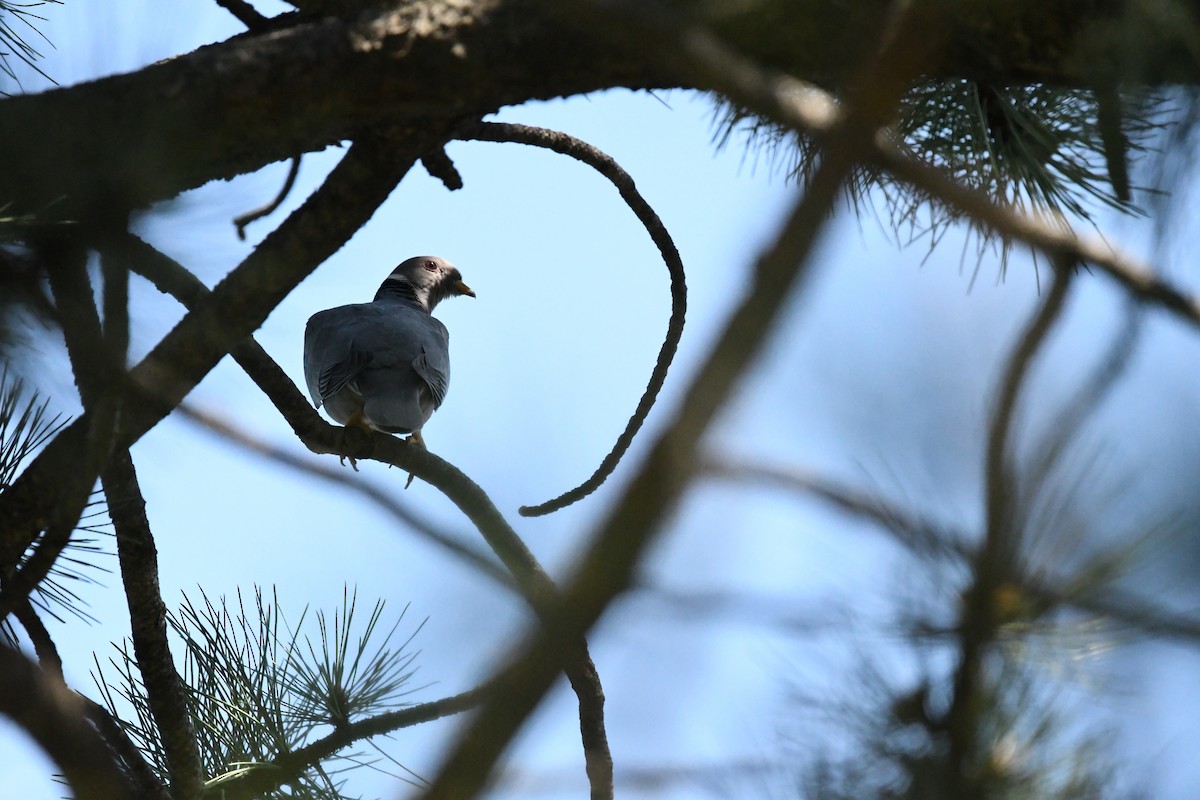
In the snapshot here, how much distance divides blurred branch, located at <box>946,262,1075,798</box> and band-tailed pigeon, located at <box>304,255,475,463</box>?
2.76 meters

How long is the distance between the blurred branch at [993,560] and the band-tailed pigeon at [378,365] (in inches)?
109

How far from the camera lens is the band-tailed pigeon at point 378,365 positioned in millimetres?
3764

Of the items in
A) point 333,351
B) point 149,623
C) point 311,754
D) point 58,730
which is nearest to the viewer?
point 58,730

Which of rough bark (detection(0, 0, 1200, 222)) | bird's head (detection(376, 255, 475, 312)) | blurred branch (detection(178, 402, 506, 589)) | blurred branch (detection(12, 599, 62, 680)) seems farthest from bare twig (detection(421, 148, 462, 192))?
bird's head (detection(376, 255, 475, 312))

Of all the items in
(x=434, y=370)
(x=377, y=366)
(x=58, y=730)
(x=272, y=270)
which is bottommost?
(x=58, y=730)

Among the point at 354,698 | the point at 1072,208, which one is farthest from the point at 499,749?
the point at 354,698

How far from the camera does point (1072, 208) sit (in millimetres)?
2322

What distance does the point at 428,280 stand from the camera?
5.71 m

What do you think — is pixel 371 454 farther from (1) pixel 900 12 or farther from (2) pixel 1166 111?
(1) pixel 900 12

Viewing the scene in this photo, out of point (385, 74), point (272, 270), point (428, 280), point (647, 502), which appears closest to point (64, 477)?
point (272, 270)

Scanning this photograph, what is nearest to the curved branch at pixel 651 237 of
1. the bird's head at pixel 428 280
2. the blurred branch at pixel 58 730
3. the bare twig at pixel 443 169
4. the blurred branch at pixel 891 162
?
the bare twig at pixel 443 169

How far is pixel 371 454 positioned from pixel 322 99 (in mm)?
1520

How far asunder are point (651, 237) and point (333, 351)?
1.63 m

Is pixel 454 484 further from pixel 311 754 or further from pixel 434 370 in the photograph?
pixel 434 370
